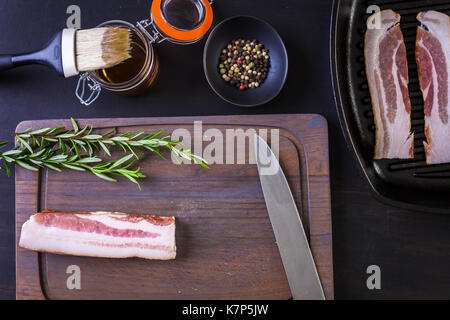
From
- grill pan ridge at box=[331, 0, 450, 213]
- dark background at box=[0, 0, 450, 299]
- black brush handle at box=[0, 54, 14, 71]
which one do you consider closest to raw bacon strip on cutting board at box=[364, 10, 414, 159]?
grill pan ridge at box=[331, 0, 450, 213]

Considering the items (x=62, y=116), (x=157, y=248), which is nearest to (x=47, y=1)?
(x=62, y=116)

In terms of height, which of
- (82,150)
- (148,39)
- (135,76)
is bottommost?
(82,150)

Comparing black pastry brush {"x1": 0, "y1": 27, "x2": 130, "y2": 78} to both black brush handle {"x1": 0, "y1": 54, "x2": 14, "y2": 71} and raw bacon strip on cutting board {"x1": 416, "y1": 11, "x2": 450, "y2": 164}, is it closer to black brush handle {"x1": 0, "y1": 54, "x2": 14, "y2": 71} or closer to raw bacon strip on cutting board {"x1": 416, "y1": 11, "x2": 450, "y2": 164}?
black brush handle {"x1": 0, "y1": 54, "x2": 14, "y2": 71}

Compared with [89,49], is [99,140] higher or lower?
lower

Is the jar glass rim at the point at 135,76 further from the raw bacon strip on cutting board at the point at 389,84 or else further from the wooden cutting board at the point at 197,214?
the raw bacon strip on cutting board at the point at 389,84

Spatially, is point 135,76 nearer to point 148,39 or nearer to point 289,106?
point 148,39

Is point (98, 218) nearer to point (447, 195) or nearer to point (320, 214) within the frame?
point (320, 214)

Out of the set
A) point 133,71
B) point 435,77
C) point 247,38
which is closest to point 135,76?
point 133,71

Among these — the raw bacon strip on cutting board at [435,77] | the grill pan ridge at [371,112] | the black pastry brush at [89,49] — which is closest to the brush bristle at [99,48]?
the black pastry brush at [89,49]
